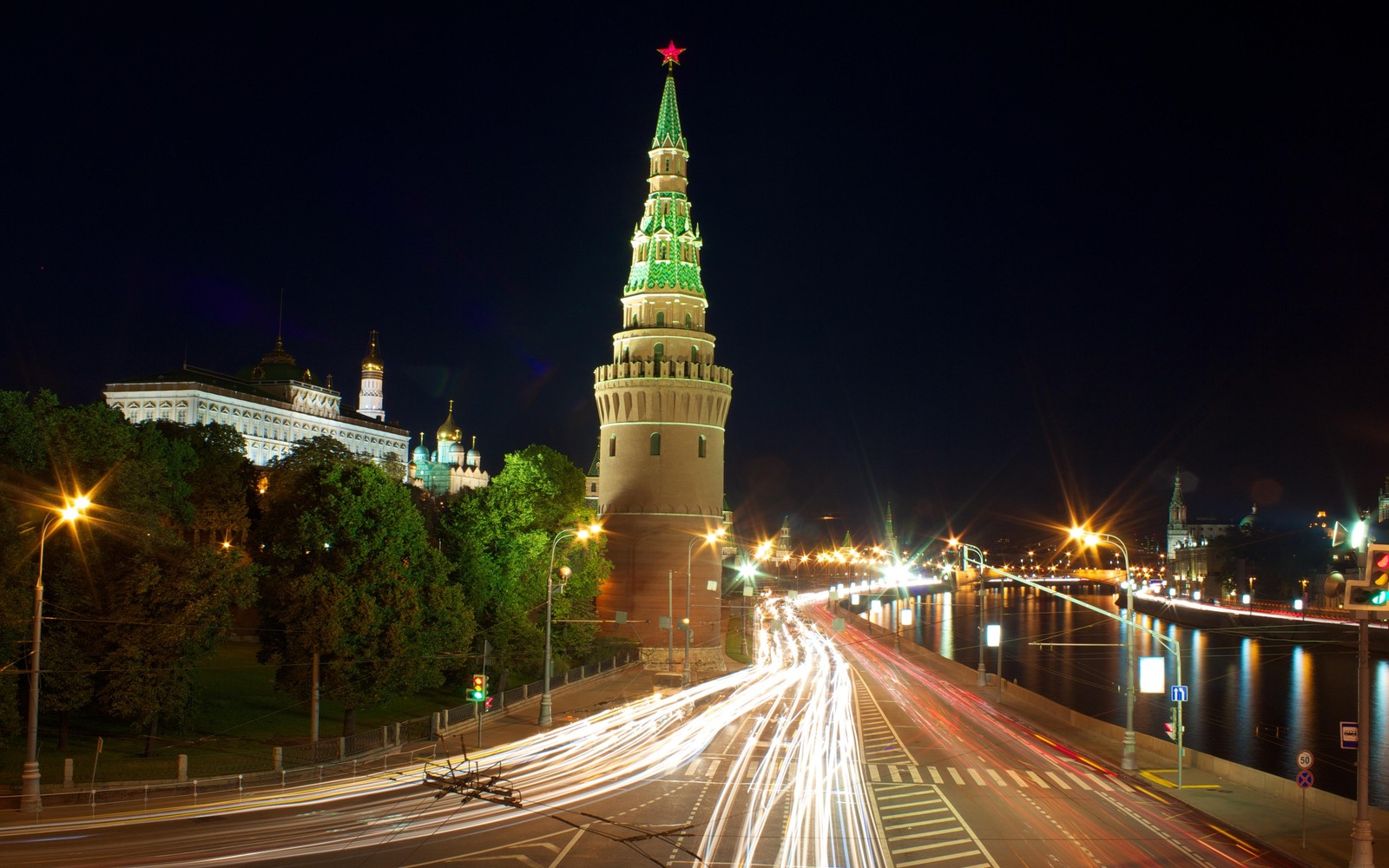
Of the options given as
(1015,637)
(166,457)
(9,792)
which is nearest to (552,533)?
(166,457)

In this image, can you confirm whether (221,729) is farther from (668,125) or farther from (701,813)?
(668,125)

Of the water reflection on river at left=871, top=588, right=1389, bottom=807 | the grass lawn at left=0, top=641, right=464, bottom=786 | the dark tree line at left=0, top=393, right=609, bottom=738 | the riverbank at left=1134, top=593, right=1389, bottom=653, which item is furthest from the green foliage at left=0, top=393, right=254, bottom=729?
the riverbank at left=1134, top=593, right=1389, bottom=653

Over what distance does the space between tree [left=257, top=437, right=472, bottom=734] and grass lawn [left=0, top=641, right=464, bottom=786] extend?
363 centimetres

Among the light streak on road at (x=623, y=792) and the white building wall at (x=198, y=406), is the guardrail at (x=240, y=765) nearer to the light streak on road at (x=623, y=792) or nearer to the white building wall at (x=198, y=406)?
the light streak on road at (x=623, y=792)

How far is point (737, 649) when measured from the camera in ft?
313

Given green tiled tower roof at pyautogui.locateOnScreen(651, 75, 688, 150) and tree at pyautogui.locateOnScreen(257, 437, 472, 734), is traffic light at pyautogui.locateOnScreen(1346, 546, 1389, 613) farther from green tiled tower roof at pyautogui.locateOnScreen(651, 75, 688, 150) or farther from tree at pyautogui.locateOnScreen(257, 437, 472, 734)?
green tiled tower roof at pyautogui.locateOnScreen(651, 75, 688, 150)

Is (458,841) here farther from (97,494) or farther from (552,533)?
(552,533)

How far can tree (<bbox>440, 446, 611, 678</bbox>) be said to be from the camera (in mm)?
59875

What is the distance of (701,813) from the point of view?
30.3m

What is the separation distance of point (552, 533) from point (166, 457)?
2352cm

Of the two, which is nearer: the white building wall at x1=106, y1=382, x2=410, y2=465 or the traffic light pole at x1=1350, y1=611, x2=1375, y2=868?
the traffic light pole at x1=1350, y1=611, x2=1375, y2=868

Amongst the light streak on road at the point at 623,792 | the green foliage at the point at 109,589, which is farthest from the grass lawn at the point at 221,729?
the light streak on road at the point at 623,792

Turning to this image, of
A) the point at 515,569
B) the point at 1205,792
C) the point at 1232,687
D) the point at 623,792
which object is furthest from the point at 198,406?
the point at 1205,792

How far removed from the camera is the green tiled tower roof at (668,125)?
8869 centimetres
